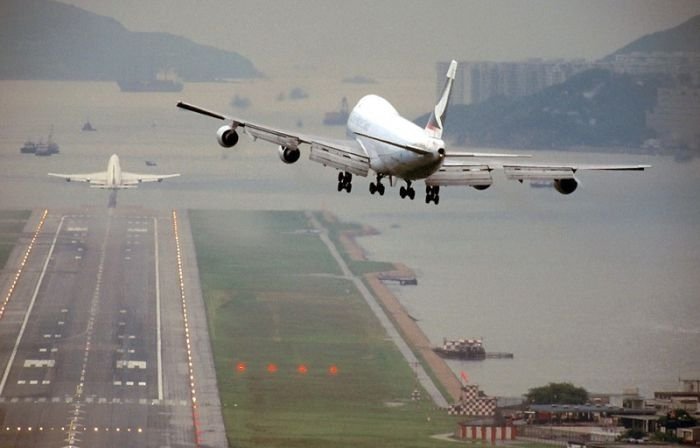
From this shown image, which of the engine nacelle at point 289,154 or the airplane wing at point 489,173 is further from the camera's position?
the engine nacelle at point 289,154

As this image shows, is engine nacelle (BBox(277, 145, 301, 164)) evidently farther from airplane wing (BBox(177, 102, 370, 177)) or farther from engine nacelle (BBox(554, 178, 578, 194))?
engine nacelle (BBox(554, 178, 578, 194))

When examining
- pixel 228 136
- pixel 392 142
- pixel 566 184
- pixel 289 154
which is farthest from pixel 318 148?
pixel 566 184

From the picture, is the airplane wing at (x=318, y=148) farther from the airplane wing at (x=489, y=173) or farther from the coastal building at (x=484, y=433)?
the coastal building at (x=484, y=433)

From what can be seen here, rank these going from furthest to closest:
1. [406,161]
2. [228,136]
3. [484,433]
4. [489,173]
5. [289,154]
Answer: [484,433]
[289,154]
[489,173]
[228,136]
[406,161]

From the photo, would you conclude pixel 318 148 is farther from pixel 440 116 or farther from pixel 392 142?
pixel 440 116

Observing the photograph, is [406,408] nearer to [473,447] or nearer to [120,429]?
[473,447]

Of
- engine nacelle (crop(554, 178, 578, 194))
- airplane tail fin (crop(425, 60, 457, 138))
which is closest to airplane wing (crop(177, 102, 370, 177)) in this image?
airplane tail fin (crop(425, 60, 457, 138))

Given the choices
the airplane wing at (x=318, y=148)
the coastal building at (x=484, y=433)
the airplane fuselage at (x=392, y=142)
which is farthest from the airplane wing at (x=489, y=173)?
the coastal building at (x=484, y=433)

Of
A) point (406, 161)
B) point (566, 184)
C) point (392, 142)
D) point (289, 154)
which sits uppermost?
point (392, 142)
